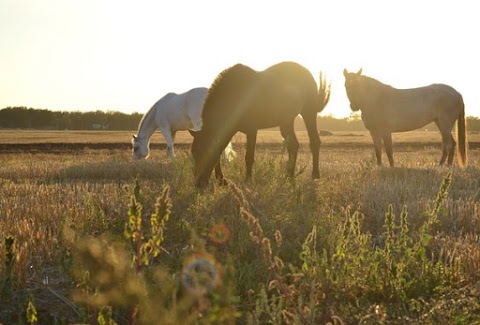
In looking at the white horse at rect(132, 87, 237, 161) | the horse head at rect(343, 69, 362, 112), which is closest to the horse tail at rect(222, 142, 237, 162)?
the horse head at rect(343, 69, 362, 112)

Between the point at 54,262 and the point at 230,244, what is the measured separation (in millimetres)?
1432

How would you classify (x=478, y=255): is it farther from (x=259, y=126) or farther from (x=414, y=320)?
(x=259, y=126)

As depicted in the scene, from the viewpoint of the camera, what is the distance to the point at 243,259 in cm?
392

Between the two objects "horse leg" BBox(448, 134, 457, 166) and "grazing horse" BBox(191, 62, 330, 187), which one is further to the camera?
"horse leg" BBox(448, 134, 457, 166)

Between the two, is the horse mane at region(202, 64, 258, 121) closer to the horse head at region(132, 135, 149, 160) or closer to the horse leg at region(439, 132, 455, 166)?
the horse leg at region(439, 132, 455, 166)

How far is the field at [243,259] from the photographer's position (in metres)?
1.57

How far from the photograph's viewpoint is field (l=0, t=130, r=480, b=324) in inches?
61.9

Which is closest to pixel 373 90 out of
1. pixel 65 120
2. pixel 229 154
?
pixel 229 154

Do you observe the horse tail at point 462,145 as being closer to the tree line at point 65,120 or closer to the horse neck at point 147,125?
the horse neck at point 147,125

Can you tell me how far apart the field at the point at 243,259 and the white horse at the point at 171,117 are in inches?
332

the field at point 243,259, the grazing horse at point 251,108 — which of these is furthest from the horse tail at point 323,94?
the field at point 243,259

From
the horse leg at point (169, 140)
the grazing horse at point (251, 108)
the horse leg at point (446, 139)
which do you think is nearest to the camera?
the grazing horse at point (251, 108)

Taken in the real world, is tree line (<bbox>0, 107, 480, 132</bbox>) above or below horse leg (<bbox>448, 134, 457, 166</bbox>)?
above

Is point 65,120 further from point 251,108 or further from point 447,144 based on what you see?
point 251,108
